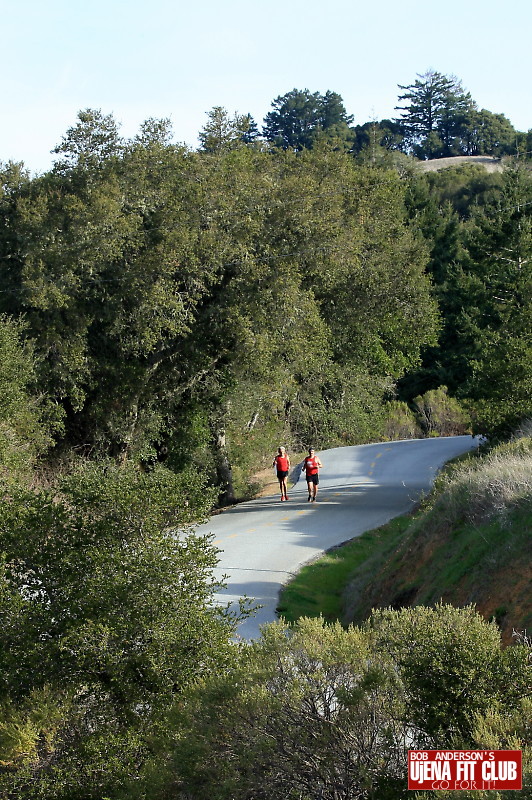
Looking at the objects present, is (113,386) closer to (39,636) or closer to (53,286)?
(53,286)

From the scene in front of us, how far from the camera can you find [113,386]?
29297 mm

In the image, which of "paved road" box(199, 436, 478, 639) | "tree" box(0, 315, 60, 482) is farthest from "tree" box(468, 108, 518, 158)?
"tree" box(0, 315, 60, 482)

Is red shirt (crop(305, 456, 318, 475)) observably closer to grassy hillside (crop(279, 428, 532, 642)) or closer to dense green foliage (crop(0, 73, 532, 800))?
dense green foliage (crop(0, 73, 532, 800))

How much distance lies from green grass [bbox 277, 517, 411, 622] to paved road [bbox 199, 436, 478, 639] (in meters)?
0.26

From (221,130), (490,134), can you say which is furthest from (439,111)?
(221,130)

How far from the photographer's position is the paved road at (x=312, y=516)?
16.2 metres

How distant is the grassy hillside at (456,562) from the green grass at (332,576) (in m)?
0.02

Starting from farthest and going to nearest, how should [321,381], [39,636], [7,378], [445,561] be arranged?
[321,381] < [7,378] < [445,561] < [39,636]

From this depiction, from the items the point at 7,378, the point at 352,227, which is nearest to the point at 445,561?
the point at 7,378

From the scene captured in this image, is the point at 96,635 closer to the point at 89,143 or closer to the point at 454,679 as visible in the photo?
the point at 454,679

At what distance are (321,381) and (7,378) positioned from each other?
14.8m

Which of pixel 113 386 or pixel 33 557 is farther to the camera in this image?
pixel 113 386

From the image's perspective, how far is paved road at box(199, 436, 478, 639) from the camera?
1620cm

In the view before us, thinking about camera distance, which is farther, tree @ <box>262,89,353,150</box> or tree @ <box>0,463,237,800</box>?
tree @ <box>262,89,353,150</box>
